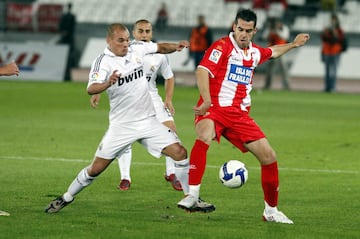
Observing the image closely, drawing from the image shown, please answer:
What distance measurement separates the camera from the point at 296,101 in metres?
29.6

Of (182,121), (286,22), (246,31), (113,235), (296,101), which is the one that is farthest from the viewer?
(286,22)

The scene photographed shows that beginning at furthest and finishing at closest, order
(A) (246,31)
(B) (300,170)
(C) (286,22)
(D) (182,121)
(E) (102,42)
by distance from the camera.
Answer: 1. (C) (286,22)
2. (E) (102,42)
3. (D) (182,121)
4. (B) (300,170)
5. (A) (246,31)

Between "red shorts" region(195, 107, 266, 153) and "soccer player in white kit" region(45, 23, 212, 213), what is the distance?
48cm

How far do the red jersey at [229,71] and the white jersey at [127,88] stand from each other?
25.1 inches

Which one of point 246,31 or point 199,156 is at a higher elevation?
point 246,31

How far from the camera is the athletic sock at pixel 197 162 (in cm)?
1084

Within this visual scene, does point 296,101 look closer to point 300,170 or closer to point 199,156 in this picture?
point 300,170

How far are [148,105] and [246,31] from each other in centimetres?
132

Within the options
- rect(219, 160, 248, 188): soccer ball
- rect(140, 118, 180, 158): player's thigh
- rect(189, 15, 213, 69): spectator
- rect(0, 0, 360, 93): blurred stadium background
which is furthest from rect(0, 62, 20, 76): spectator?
rect(0, 0, 360, 93): blurred stadium background

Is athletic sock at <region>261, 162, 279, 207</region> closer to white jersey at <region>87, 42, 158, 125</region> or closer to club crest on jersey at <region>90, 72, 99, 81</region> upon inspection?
white jersey at <region>87, 42, 158, 125</region>

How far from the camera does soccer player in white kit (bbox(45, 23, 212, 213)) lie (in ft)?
35.6

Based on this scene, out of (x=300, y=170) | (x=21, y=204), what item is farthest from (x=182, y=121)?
(x=21, y=204)

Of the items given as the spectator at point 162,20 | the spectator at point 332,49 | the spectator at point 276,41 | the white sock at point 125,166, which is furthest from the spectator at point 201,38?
the white sock at point 125,166

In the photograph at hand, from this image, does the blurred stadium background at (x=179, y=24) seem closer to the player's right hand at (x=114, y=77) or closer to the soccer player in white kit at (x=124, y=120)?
the soccer player in white kit at (x=124, y=120)
